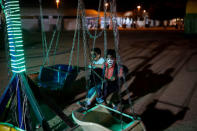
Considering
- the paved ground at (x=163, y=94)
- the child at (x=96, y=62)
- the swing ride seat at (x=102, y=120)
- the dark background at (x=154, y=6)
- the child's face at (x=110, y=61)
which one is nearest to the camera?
the swing ride seat at (x=102, y=120)

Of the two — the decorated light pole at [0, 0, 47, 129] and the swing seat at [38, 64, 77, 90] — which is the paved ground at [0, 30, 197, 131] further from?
the decorated light pole at [0, 0, 47, 129]

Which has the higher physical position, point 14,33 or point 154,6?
point 154,6

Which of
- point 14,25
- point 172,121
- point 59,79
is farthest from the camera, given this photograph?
point 59,79

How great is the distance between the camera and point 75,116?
2.46m

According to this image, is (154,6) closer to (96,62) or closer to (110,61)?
(96,62)

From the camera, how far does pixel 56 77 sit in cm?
431

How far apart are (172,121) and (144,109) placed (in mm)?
602

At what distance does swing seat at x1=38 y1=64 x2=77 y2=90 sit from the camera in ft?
12.5

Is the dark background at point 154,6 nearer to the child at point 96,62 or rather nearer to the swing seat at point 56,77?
the swing seat at point 56,77

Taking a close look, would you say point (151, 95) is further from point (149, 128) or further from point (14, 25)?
point (14, 25)

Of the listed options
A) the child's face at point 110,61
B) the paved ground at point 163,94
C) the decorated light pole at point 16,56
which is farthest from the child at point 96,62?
the decorated light pole at point 16,56

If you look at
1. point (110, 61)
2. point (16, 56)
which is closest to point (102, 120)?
point (110, 61)

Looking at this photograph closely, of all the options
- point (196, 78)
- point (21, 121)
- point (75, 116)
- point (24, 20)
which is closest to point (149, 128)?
point (75, 116)

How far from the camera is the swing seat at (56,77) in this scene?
150 inches
